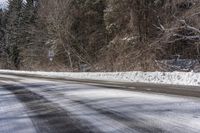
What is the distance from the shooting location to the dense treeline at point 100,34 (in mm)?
31172

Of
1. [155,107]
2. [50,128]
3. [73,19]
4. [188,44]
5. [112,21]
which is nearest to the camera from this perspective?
[50,128]

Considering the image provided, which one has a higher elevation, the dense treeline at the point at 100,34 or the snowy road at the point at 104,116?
the dense treeline at the point at 100,34

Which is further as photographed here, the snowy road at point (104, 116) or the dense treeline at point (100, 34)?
the dense treeline at point (100, 34)

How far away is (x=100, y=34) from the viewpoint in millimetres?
51406

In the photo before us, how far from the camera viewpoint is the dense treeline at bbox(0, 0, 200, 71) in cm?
3117

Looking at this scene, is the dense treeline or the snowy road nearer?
the snowy road

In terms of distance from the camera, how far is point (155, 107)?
1100cm

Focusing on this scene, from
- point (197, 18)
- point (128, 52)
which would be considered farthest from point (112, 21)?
point (197, 18)

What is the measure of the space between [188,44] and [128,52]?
246 inches

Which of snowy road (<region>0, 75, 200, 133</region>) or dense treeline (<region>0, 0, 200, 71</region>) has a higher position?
dense treeline (<region>0, 0, 200, 71</region>)

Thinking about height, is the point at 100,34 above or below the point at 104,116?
above

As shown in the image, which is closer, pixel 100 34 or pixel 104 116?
pixel 104 116

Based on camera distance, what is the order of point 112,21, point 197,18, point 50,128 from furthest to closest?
point 112,21 → point 197,18 → point 50,128

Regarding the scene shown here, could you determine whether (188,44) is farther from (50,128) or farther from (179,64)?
(50,128)
